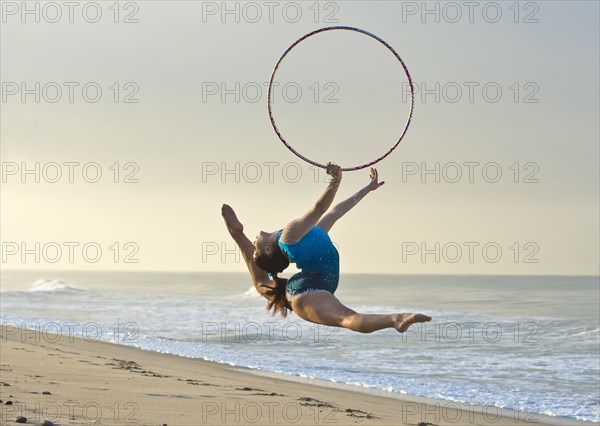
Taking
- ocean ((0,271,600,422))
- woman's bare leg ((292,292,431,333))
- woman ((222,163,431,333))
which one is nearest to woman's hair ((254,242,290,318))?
woman ((222,163,431,333))

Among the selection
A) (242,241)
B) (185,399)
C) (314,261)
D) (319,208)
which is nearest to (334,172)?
(319,208)

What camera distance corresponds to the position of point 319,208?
19.2 ft

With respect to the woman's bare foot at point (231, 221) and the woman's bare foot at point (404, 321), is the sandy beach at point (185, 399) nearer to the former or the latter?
the woman's bare foot at point (231, 221)

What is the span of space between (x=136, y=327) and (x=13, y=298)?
24094mm

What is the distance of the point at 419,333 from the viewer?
3156cm

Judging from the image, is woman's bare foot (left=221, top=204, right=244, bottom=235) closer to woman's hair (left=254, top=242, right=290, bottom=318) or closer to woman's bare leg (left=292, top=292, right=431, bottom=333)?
woman's hair (left=254, top=242, right=290, bottom=318)

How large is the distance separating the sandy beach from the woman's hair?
5919mm

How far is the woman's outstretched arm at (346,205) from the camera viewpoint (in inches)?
255

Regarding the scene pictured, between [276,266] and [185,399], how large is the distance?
10.0 m

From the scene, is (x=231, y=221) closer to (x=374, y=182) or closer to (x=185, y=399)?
(x=374, y=182)

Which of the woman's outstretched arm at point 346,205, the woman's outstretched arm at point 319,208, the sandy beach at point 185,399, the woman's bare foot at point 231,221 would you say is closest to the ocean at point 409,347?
the sandy beach at point 185,399

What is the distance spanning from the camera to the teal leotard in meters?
6.07

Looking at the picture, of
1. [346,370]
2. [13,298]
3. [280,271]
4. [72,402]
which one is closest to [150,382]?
[72,402]

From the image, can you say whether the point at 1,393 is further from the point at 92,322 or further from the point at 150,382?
the point at 92,322
